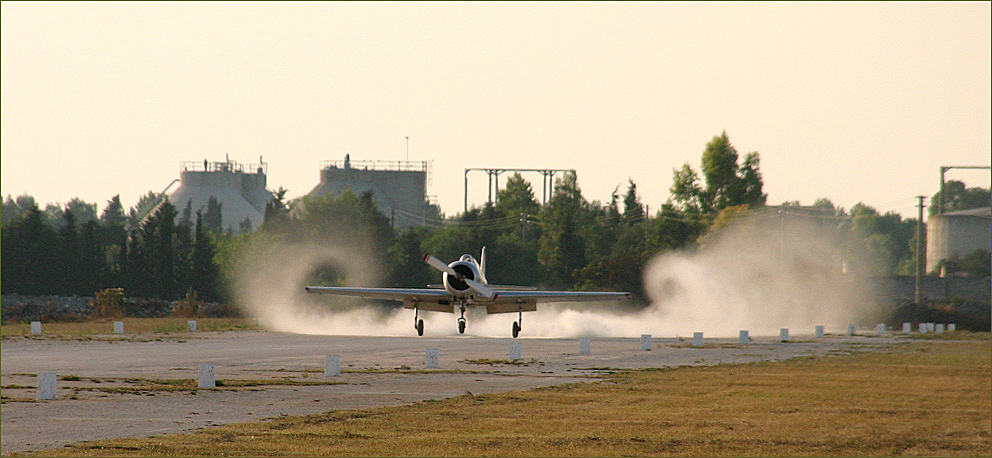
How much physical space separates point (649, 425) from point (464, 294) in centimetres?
2108

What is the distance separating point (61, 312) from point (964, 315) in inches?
3136

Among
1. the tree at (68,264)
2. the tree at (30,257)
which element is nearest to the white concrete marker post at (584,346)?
the tree at (68,264)

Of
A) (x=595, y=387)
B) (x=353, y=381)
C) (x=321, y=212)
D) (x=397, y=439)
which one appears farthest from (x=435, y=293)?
(x=321, y=212)

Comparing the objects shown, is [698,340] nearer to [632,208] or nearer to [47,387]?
[47,387]

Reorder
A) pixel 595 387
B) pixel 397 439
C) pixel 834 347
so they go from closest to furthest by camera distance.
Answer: pixel 397 439 < pixel 595 387 < pixel 834 347

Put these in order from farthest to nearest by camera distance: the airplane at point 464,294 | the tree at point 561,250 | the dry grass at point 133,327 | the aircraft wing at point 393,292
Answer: the tree at point 561,250 < the dry grass at point 133,327 < the aircraft wing at point 393,292 < the airplane at point 464,294

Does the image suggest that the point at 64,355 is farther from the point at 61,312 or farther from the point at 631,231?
the point at 631,231

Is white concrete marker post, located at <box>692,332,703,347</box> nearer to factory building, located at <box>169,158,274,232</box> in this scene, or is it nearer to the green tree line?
the green tree line

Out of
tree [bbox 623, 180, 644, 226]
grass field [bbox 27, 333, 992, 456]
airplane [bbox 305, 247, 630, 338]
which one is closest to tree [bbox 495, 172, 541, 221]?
tree [bbox 623, 180, 644, 226]

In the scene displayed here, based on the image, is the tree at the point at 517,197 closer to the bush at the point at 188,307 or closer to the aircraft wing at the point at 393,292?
the bush at the point at 188,307

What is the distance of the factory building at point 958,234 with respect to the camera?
135 m

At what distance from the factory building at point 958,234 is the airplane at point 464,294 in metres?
99.1

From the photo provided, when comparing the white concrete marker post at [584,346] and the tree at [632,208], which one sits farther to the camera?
the tree at [632,208]

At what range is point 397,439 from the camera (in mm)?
21578
